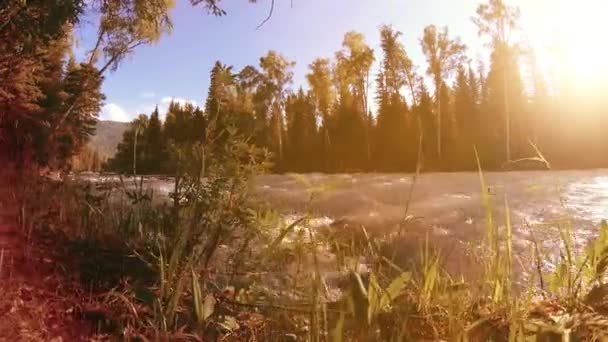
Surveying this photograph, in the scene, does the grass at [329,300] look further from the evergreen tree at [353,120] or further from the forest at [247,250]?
the evergreen tree at [353,120]

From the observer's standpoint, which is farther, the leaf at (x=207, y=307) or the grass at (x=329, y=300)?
the leaf at (x=207, y=307)

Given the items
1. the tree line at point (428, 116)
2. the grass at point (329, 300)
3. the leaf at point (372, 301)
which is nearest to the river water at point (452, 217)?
the grass at point (329, 300)

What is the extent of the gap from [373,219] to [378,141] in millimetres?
37195

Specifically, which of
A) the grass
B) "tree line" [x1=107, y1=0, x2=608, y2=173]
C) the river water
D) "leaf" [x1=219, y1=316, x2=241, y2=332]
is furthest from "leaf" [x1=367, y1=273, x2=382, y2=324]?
"tree line" [x1=107, y1=0, x2=608, y2=173]

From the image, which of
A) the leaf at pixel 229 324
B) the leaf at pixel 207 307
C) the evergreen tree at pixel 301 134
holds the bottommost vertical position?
the leaf at pixel 229 324

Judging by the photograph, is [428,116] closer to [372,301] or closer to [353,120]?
[353,120]

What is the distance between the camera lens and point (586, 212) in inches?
231

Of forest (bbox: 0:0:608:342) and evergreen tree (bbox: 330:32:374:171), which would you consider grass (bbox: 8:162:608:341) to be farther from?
evergreen tree (bbox: 330:32:374:171)

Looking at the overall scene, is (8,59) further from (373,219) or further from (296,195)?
(373,219)

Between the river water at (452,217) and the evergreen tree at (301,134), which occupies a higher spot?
the evergreen tree at (301,134)

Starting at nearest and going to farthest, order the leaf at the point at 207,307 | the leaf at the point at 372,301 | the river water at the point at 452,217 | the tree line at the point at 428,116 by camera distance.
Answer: the leaf at the point at 372,301 → the leaf at the point at 207,307 → the river water at the point at 452,217 → the tree line at the point at 428,116

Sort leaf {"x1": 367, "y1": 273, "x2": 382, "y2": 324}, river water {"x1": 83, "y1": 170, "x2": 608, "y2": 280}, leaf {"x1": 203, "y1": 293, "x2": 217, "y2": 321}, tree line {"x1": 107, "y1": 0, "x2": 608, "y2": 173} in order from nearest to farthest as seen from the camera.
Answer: leaf {"x1": 367, "y1": 273, "x2": 382, "y2": 324}, leaf {"x1": 203, "y1": 293, "x2": 217, "y2": 321}, river water {"x1": 83, "y1": 170, "x2": 608, "y2": 280}, tree line {"x1": 107, "y1": 0, "x2": 608, "y2": 173}

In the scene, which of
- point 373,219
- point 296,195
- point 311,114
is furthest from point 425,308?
point 311,114

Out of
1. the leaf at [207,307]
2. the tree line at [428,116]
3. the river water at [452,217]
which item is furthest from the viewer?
the tree line at [428,116]
